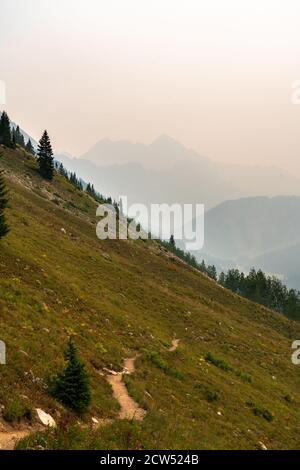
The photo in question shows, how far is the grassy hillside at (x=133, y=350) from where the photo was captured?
1758cm

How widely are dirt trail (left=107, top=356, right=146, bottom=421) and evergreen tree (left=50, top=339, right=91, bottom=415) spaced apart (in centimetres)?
240

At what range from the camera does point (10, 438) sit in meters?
13.7

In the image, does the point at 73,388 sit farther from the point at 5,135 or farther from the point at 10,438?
the point at 5,135

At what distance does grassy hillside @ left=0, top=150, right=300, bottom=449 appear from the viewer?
17.6 meters

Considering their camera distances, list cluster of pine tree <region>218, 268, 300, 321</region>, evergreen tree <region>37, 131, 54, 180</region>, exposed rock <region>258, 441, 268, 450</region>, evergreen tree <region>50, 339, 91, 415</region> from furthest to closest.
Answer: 1. cluster of pine tree <region>218, 268, 300, 321</region>
2. evergreen tree <region>37, 131, 54, 180</region>
3. exposed rock <region>258, 441, 268, 450</region>
4. evergreen tree <region>50, 339, 91, 415</region>

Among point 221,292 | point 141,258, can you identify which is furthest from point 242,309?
point 141,258

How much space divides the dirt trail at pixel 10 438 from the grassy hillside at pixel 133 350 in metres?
0.46

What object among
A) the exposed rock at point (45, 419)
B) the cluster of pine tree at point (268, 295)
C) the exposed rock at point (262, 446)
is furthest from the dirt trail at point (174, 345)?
the cluster of pine tree at point (268, 295)

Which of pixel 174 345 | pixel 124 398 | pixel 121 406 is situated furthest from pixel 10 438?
pixel 174 345

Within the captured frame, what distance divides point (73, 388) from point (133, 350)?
509 inches

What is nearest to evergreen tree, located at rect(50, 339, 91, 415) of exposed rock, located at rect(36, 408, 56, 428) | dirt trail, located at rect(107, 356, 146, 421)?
exposed rock, located at rect(36, 408, 56, 428)

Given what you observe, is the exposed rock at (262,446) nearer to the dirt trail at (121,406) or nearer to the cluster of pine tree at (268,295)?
the dirt trail at (121,406)

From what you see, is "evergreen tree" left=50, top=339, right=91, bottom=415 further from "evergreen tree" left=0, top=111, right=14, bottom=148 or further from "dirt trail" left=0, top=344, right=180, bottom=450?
"evergreen tree" left=0, top=111, right=14, bottom=148

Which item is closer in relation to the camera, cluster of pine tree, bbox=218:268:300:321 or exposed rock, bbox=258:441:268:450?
exposed rock, bbox=258:441:268:450
